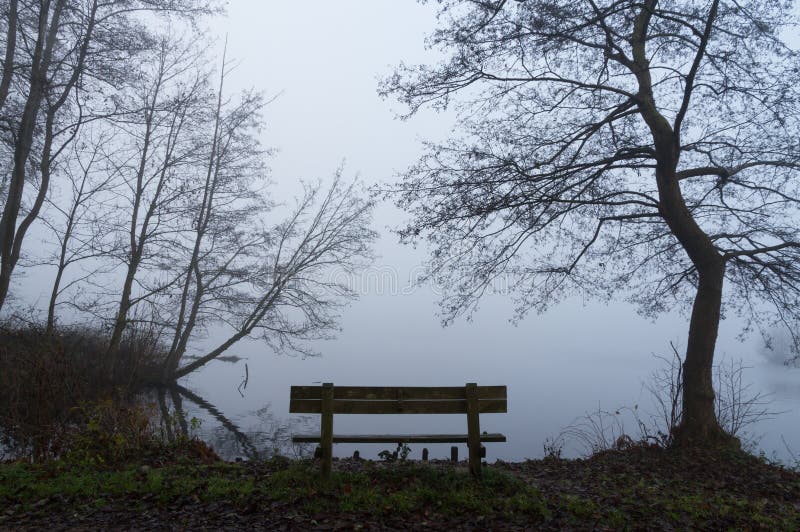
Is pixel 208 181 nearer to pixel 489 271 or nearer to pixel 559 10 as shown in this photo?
pixel 489 271

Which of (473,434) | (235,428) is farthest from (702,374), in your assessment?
(235,428)

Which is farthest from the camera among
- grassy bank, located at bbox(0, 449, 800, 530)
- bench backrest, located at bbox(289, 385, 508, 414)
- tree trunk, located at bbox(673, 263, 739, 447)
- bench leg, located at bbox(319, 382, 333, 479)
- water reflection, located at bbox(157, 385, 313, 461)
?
water reflection, located at bbox(157, 385, 313, 461)

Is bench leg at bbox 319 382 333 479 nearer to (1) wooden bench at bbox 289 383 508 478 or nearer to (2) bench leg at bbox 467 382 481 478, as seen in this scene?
(1) wooden bench at bbox 289 383 508 478

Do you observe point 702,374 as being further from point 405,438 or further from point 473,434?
point 405,438

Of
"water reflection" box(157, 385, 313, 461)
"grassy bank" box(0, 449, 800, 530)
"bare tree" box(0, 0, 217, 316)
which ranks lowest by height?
"grassy bank" box(0, 449, 800, 530)

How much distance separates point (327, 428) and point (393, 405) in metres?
0.70

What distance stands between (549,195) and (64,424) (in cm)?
775

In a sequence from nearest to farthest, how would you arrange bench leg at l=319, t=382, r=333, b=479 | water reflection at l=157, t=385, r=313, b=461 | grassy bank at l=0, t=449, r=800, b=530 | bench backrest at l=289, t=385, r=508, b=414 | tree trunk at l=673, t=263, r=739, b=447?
grassy bank at l=0, t=449, r=800, b=530, bench leg at l=319, t=382, r=333, b=479, bench backrest at l=289, t=385, r=508, b=414, tree trunk at l=673, t=263, r=739, b=447, water reflection at l=157, t=385, r=313, b=461

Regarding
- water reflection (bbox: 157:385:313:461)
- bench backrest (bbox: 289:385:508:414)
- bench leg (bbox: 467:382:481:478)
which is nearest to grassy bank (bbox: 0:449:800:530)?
bench leg (bbox: 467:382:481:478)

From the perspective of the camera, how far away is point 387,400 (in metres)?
5.57

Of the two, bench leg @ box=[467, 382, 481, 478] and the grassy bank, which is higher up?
bench leg @ box=[467, 382, 481, 478]

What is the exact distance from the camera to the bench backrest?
219 inches

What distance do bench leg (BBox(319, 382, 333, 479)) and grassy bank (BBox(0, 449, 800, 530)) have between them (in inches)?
6.4

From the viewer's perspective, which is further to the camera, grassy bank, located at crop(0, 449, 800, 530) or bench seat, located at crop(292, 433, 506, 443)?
bench seat, located at crop(292, 433, 506, 443)
